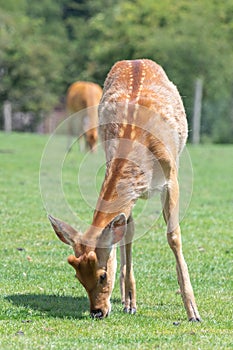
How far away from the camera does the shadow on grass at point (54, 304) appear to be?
20.2 feet

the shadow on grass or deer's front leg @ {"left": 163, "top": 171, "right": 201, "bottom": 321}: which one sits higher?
deer's front leg @ {"left": 163, "top": 171, "right": 201, "bottom": 321}

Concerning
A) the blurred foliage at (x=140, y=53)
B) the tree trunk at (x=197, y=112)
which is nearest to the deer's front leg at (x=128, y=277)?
the blurred foliage at (x=140, y=53)

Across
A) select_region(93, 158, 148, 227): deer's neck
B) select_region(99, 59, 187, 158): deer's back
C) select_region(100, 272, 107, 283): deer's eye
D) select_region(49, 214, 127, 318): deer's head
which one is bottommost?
select_region(100, 272, 107, 283): deer's eye

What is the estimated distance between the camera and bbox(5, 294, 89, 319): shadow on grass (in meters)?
6.17

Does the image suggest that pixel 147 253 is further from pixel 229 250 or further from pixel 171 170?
pixel 171 170

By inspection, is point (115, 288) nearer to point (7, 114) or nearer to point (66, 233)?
point (66, 233)

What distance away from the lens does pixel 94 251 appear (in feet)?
18.7

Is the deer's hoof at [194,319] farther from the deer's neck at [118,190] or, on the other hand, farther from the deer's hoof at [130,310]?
the deer's neck at [118,190]

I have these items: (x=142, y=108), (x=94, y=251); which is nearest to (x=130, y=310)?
(x=94, y=251)

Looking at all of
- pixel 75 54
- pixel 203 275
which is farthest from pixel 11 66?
pixel 203 275

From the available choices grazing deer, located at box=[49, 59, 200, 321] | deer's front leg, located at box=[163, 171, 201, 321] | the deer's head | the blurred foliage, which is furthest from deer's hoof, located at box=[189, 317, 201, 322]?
the blurred foliage

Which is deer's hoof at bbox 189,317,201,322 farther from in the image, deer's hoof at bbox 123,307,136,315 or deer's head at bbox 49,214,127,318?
deer's head at bbox 49,214,127,318

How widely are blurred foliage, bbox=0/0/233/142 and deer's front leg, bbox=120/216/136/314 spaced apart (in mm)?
22868

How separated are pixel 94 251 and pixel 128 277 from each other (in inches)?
41.5
